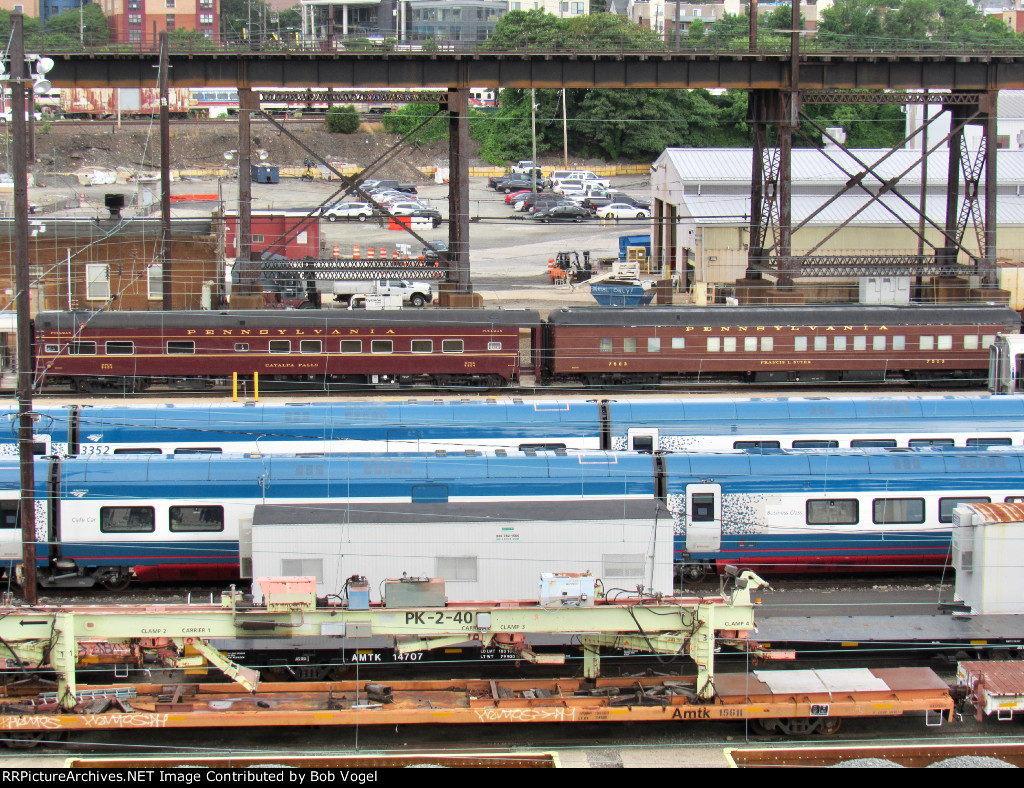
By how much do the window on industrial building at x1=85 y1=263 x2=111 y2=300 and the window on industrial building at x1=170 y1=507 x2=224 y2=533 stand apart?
24.7 metres

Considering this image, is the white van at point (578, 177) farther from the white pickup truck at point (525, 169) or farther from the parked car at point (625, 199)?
the white pickup truck at point (525, 169)

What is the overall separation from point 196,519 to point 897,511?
13497 millimetres

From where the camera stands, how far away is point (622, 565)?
21.6 metres

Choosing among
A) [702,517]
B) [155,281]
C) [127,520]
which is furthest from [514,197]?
[127,520]

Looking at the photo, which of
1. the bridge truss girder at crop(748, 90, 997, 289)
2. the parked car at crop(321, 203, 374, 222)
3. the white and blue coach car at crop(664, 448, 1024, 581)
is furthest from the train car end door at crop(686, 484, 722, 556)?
the parked car at crop(321, 203, 374, 222)

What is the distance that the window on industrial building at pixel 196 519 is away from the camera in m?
23.4

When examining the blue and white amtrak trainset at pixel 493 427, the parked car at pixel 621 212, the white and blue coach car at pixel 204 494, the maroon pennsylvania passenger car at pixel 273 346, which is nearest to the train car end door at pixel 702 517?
the white and blue coach car at pixel 204 494

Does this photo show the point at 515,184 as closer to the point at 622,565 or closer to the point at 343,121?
the point at 343,121

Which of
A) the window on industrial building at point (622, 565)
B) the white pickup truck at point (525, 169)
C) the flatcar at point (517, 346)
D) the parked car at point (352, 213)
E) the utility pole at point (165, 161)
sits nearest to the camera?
the window on industrial building at point (622, 565)

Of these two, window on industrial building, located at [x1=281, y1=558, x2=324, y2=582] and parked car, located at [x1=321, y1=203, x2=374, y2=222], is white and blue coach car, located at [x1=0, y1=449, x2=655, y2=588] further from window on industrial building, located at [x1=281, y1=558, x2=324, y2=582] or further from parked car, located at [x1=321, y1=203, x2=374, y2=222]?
parked car, located at [x1=321, y1=203, x2=374, y2=222]

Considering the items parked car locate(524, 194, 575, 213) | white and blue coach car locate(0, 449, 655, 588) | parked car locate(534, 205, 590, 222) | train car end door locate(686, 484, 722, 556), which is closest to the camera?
white and blue coach car locate(0, 449, 655, 588)

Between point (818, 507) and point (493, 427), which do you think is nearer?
point (818, 507)

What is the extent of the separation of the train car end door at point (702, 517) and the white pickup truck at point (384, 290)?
80.0ft

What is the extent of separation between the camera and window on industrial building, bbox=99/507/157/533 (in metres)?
23.2
